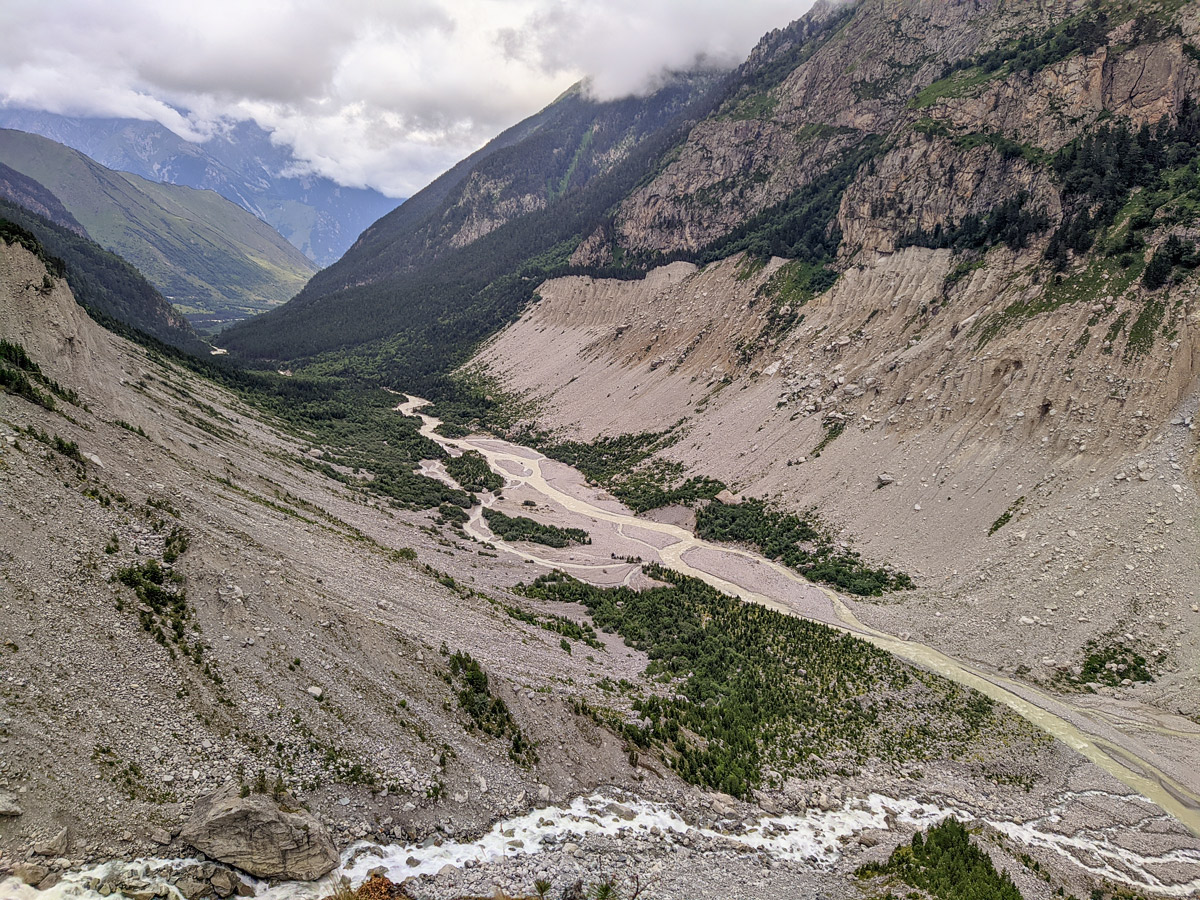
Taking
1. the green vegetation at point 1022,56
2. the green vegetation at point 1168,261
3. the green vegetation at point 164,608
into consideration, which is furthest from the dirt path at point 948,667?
the green vegetation at point 1022,56

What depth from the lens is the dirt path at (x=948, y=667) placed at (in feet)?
77.2

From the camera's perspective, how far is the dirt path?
2352cm

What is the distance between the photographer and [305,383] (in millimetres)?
107062

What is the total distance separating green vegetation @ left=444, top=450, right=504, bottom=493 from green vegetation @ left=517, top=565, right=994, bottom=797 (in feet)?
105

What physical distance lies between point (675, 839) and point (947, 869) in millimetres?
8093

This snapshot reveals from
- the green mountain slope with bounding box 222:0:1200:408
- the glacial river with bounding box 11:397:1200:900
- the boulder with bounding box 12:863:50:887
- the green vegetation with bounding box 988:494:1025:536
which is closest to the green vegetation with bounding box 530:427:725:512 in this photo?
the green vegetation with bounding box 988:494:1025:536

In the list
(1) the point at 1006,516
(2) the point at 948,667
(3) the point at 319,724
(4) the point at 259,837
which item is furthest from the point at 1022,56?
(4) the point at 259,837

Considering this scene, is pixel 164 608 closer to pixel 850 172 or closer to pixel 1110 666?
pixel 1110 666

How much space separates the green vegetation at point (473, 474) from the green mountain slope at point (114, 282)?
3729 inches

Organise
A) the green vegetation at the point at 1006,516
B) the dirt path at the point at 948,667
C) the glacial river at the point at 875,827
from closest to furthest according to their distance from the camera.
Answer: the glacial river at the point at 875,827 < the dirt path at the point at 948,667 < the green vegetation at the point at 1006,516

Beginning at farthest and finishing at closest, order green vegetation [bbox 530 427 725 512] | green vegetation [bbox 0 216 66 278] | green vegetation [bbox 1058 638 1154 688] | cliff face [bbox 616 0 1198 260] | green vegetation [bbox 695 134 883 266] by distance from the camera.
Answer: green vegetation [bbox 695 134 883 266] → green vegetation [bbox 530 427 725 512] → cliff face [bbox 616 0 1198 260] → green vegetation [bbox 0 216 66 278] → green vegetation [bbox 1058 638 1154 688]

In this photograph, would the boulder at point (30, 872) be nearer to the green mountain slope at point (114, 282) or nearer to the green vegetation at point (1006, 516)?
the green vegetation at point (1006, 516)

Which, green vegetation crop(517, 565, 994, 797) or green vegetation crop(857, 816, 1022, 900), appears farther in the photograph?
green vegetation crop(517, 565, 994, 797)

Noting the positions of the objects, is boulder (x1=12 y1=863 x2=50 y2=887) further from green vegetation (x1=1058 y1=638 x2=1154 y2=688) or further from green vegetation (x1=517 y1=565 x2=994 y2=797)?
green vegetation (x1=1058 y1=638 x2=1154 y2=688)
